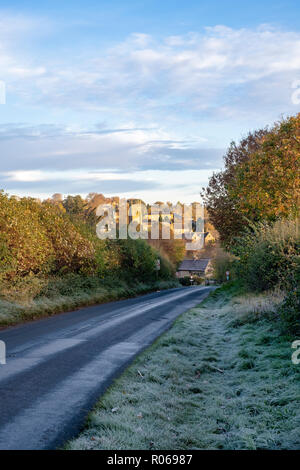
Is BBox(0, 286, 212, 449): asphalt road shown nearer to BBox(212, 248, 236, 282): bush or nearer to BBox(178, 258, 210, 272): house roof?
BBox(212, 248, 236, 282): bush

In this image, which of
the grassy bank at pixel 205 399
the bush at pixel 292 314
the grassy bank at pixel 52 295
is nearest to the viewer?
the grassy bank at pixel 205 399

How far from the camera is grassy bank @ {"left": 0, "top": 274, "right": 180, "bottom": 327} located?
18694mm

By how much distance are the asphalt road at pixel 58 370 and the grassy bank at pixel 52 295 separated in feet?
3.11

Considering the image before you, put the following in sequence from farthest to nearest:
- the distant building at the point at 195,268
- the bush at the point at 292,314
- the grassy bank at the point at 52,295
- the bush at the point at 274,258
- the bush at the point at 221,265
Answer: the distant building at the point at 195,268 < the bush at the point at 221,265 < the grassy bank at the point at 52,295 < the bush at the point at 274,258 < the bush at the point at 292,314

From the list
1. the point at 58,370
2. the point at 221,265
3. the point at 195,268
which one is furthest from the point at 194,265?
the point at 58,370

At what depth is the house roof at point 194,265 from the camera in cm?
9775

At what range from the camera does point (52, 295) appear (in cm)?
2403

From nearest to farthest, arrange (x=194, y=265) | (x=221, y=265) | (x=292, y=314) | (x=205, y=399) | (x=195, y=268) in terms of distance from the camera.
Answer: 1. (x=205, y=399)
2. (x=292, y=314)
3. (x=221, y=265)
4. (x=195, y=268)
5. (x=194, y=265)

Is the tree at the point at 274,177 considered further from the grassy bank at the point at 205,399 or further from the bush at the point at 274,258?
the grassy bank at the point at 205,399

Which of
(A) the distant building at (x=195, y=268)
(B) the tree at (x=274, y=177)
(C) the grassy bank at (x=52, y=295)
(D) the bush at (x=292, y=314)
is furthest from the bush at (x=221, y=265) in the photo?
(D) the bush at (x=292, y=314)

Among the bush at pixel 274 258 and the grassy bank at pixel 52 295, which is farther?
the grassy bank at pixel 52 295

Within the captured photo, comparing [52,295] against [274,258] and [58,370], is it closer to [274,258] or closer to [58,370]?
[274,258]

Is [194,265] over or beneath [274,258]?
beneath

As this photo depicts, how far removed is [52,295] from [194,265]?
76945 millimetres
